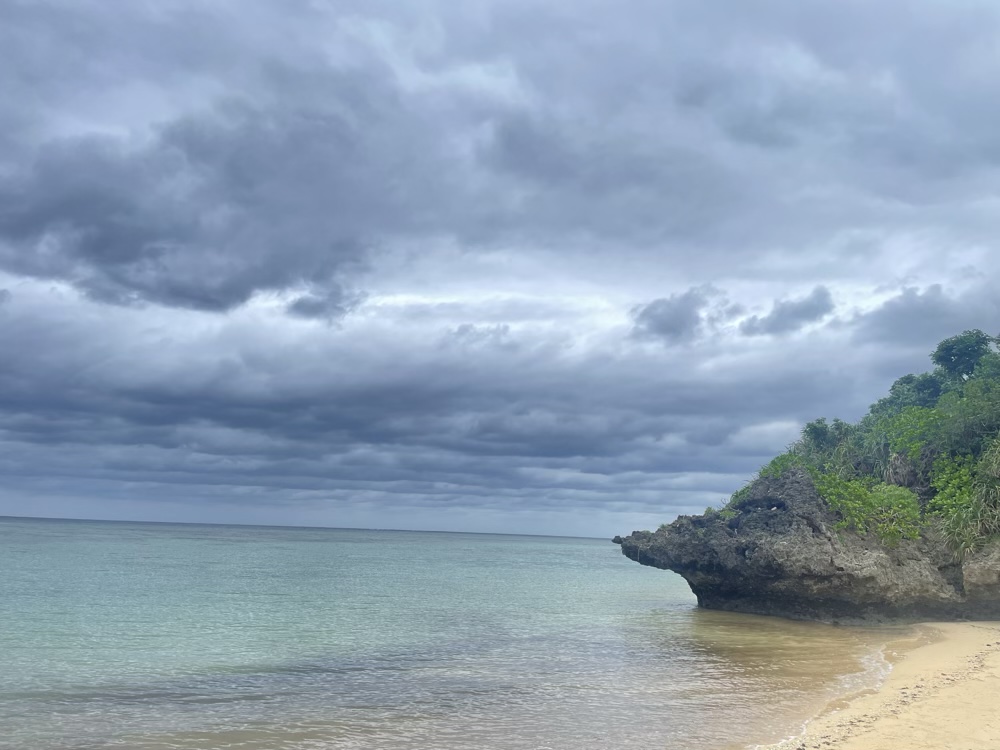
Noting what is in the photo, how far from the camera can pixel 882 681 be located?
1889 centimetres

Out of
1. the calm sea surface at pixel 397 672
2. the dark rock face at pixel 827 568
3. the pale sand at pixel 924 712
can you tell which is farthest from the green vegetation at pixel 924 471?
the pale sand at pixel 924 712

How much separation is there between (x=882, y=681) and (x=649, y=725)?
746 cm

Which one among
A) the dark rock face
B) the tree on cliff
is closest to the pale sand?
the dark rock face

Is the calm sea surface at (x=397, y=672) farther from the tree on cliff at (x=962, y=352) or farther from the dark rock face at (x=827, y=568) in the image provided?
the tree on cliff at (x=962, y=352)

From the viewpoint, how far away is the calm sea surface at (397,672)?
1470 cm

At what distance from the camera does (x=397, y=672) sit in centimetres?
2116

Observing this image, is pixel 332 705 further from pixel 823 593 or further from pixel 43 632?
pixel 823 593

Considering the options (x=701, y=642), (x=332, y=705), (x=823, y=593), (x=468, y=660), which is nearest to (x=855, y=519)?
(x=823, y=593)

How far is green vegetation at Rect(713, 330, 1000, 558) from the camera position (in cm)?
3052

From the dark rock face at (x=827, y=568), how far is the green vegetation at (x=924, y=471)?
2.78ft

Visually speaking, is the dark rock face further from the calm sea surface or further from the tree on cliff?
the tree on cliff

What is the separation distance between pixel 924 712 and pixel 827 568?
643 inches

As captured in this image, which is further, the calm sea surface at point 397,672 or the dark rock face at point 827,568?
the dark rock face at point 827,568

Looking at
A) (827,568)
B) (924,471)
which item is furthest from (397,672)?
(924,471)
